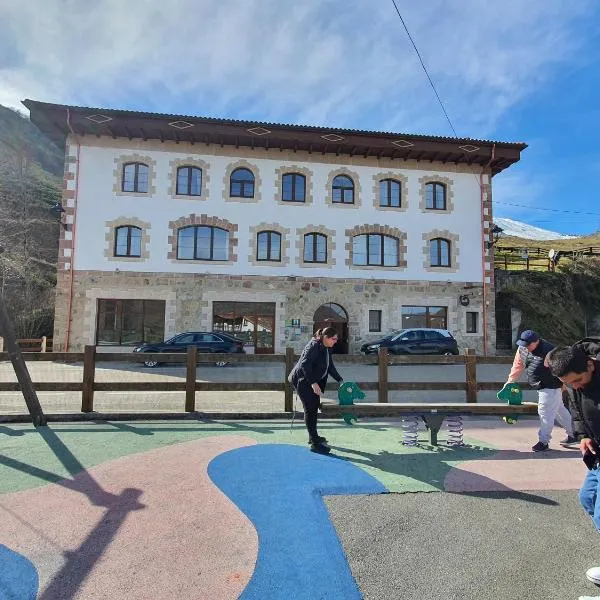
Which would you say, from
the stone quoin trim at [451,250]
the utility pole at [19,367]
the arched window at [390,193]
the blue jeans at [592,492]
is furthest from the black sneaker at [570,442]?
the arched window at [390,193]

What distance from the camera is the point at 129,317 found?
1955 centimetres

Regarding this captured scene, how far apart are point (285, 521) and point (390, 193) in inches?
773

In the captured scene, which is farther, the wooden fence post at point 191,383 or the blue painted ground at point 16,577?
the wooden fence post at point 191,383

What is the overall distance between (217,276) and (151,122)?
22.5 ft

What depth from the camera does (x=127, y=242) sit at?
19.6 m

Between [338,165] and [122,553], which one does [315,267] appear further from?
[122,553]

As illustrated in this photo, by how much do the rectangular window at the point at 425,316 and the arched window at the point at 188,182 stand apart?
35.1ft

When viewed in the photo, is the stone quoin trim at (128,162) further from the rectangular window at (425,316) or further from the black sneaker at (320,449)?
the black sneaker at (320,449)

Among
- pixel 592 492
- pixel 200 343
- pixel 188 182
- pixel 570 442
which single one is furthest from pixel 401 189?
pixel 592 492

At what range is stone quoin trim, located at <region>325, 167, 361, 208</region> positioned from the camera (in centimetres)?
2097

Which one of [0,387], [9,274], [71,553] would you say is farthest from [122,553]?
[9,274]

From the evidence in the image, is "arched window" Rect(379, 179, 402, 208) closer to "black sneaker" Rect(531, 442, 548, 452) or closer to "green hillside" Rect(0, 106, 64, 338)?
"green hillside" Rect(0, 106, 64, 338)

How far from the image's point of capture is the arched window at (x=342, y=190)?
2117 cm

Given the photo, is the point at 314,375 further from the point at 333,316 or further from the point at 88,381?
the point at 333,316
